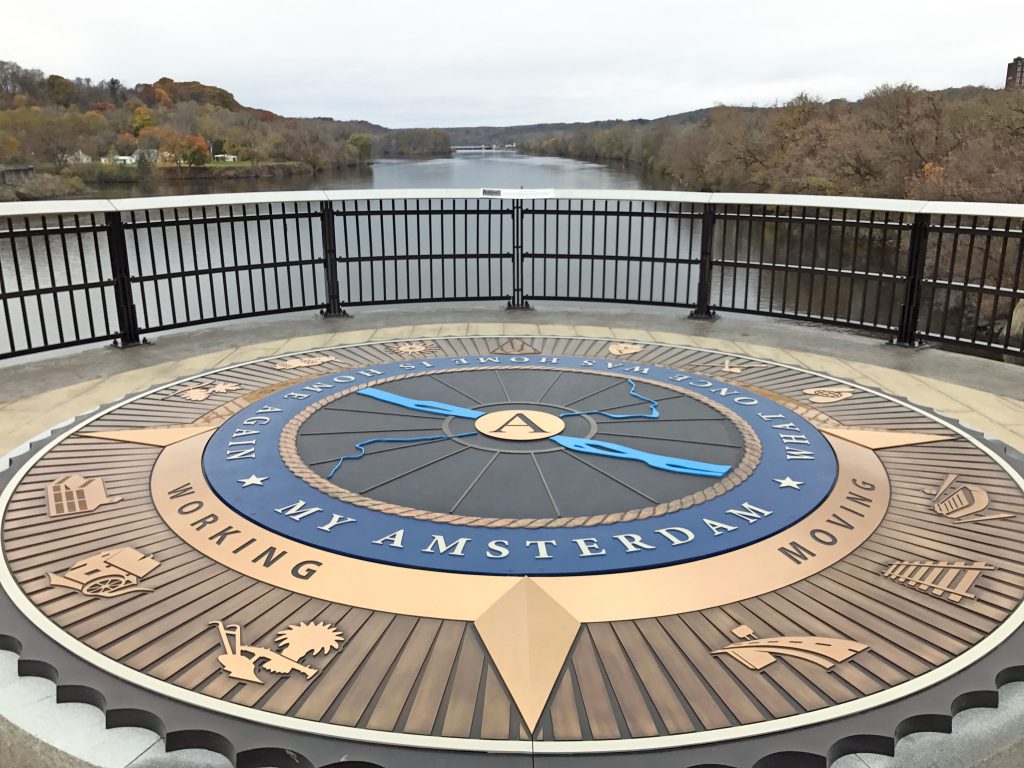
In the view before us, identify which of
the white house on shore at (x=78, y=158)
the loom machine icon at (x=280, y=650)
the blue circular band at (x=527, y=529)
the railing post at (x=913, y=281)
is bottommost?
the loom machine icon at (x=280, y=650)

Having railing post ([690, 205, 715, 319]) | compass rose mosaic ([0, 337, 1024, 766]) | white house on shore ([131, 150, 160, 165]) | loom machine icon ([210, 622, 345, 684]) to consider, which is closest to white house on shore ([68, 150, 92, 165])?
white house on shore ([131, 150, 160, 165])

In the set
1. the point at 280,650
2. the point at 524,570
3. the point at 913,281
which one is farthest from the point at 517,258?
the point at 280,650

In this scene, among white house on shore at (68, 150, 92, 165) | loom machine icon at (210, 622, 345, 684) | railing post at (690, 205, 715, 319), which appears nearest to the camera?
loom machine icon at (210, 622, 345, 684)

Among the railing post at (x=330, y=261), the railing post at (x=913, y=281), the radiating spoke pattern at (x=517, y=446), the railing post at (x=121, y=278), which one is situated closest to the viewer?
the radiating spoke pattern at (x=517, y=446)

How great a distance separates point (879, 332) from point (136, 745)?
27.4 ft

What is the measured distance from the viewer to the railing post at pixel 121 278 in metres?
7.94

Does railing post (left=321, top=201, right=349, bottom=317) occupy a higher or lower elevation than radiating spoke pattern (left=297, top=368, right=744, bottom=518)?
higher

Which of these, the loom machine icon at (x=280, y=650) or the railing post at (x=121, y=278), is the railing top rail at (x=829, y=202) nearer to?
the railing post at (x=121, y=278)

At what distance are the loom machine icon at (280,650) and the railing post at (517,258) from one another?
703cm

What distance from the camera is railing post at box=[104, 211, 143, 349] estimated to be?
313 inches

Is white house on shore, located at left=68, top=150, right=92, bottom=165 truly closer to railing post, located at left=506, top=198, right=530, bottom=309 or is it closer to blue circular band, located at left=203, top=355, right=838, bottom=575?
railing post, located at left=506, top=198, right=530, bottom=309

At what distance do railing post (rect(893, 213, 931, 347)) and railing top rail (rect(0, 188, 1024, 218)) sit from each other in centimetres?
23

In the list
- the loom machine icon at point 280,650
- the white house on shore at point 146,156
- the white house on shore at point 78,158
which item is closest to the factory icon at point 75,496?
the loom machine icon at point 280,650

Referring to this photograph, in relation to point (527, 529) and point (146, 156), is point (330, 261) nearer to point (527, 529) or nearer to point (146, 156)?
point (527, 529)
